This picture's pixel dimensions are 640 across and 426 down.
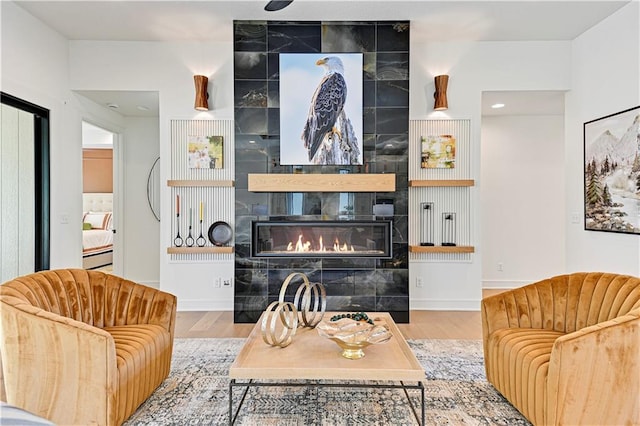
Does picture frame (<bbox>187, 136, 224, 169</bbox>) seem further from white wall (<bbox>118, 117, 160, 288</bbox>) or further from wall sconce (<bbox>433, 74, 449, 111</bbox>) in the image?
wall sconce (<bbox>433, 74, 449, 111</bbox>)

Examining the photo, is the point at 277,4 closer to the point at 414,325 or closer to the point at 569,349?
the point at 569,349

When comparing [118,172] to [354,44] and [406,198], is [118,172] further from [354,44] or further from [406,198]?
[406,198]

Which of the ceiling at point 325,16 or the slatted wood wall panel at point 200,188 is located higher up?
the ceiling at point 325,16

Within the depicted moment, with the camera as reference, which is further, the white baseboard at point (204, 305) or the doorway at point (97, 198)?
the doorway at point (97, 198)

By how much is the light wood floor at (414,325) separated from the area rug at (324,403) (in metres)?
0.79

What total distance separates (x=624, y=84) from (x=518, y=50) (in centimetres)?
121

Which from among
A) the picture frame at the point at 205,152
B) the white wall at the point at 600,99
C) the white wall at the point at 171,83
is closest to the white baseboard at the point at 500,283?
the white wall at the point at 600,99

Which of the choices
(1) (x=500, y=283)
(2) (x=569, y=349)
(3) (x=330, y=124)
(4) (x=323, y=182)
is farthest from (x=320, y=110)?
(1) (x=500, y=283)

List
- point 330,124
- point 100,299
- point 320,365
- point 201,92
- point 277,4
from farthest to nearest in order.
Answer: point 201,92, point 330,124, point 100,299, point 277,4, point 320,365

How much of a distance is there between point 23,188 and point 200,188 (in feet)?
5.75

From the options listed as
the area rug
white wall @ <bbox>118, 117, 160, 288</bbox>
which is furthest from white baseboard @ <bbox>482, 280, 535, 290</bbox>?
white wall @ <bbox>118, 117, 160, 288</bbox>

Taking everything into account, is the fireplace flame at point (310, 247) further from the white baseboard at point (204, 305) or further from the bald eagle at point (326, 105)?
the white baseboard at point (204, 305)

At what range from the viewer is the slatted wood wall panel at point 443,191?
4523 mm

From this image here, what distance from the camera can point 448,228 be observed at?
180 inches
